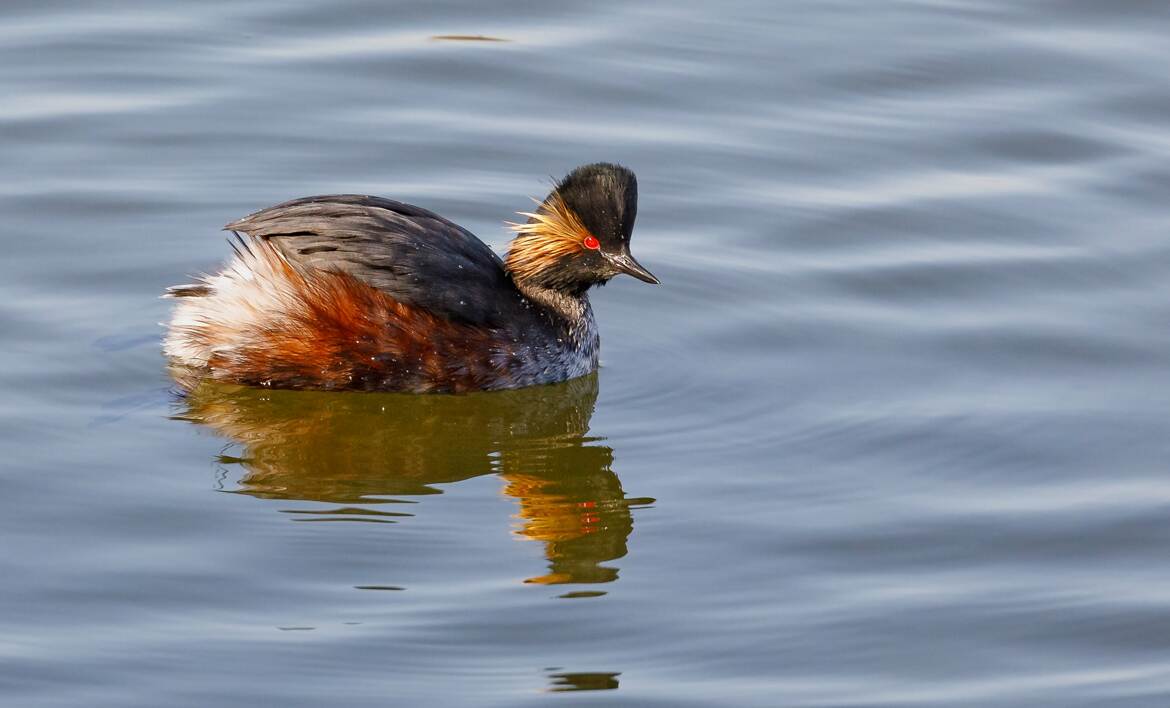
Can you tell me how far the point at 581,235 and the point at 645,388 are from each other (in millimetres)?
757

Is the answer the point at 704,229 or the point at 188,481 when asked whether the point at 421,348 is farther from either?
the point at 704,229

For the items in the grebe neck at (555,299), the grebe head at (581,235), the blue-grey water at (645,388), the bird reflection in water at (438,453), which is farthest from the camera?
the grebe neck at (555,299)

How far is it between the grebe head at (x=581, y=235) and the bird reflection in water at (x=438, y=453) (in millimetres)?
510

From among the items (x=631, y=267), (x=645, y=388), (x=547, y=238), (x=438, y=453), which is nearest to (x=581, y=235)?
(x=547, y=238)

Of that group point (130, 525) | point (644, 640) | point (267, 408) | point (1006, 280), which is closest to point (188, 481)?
point (130, 525)

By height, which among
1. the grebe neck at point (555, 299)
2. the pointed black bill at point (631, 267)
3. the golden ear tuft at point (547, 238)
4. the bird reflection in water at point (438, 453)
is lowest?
the bird reflection in water at point (438, 453)

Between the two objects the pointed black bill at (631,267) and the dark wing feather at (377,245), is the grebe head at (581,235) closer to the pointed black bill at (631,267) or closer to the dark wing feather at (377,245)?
→ the pointed black bill at (631,267)

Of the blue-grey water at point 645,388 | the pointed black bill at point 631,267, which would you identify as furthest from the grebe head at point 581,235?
the blue-grey water at point 645,388

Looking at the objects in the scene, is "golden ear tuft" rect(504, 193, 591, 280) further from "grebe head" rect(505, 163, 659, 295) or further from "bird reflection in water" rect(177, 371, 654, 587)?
"bird reflection in water" rect(177, 371, 654, 587)

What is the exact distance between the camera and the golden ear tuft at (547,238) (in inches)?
354

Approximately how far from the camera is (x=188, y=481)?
765cm

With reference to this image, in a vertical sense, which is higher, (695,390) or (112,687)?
(695,390)

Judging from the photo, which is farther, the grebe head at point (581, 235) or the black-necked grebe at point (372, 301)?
the grebe head at point (581, 235)

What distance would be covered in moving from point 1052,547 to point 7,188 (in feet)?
18.5
